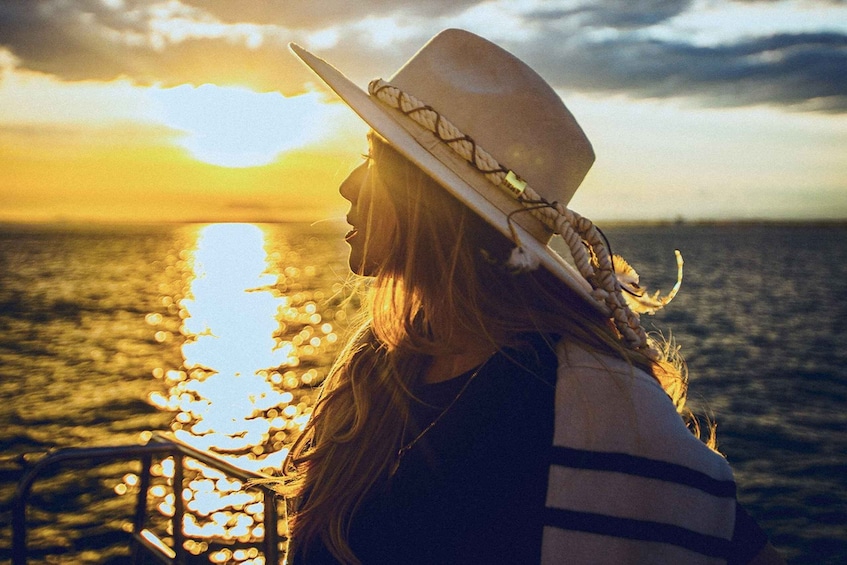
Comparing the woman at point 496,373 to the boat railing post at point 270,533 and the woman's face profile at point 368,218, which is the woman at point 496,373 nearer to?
the woman's face profile at point 368,218

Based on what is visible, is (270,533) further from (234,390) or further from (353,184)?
(234,390)

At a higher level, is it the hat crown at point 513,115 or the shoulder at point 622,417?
the hat crown at point 513,115

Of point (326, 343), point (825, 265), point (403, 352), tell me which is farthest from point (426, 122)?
point (825, 265)

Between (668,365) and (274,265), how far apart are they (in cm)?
10751

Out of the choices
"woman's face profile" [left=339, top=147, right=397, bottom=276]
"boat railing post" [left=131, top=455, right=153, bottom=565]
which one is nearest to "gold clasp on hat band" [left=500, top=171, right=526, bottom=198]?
"woman's face profile" [left=339, top=147, right=397, bottom=276]

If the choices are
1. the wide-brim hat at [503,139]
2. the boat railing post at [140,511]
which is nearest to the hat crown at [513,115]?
the wide-brim hat at [503,139]

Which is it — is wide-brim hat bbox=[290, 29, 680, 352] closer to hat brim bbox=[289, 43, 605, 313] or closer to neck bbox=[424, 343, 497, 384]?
hat brim bbox=[289, 43, 605, 313]

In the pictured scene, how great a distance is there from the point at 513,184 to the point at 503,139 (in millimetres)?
124

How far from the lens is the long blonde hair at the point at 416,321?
1.50 m

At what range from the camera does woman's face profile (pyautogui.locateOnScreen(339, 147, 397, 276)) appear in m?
1.58

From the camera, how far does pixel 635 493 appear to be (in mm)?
1246

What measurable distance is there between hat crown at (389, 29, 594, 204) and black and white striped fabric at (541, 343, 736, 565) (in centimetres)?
55

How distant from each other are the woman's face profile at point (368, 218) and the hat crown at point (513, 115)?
0.23 m

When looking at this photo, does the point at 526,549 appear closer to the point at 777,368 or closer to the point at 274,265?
the point at 777,368
